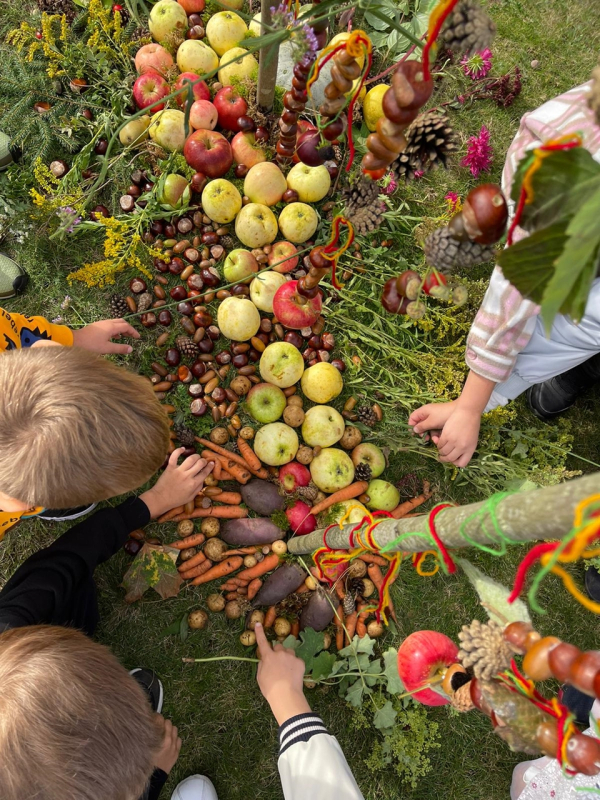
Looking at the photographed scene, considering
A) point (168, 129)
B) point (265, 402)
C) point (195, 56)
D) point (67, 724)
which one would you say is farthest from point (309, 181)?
point (67, 724)

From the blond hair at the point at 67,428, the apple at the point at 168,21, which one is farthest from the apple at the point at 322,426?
the apple at the point at 168,21

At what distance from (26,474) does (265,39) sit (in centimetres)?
135

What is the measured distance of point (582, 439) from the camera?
9.60 ft

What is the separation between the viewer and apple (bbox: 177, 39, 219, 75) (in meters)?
2.63

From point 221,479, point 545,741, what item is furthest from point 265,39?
point 221,479

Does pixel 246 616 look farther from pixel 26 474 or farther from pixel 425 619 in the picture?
pixel 26 474

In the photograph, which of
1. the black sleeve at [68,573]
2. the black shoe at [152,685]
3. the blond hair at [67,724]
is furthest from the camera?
the black shoe at [152,685]

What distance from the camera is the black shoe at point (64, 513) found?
2369 mm

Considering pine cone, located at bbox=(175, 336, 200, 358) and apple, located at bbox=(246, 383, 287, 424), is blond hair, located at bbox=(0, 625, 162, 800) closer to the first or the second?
apple, located at bbox=(246, 383, 287, 424)

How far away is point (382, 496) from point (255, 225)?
1496 millimetres

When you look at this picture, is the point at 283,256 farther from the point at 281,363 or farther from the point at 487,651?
the point at 487,651

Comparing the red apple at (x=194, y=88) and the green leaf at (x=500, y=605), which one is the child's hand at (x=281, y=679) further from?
the red apple at (x=194, y=88)

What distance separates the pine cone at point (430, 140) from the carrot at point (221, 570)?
1.98 m

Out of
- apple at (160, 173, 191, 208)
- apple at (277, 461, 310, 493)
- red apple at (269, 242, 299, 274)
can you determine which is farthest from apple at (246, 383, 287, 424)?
apple at (160, 173, 191, 208)
